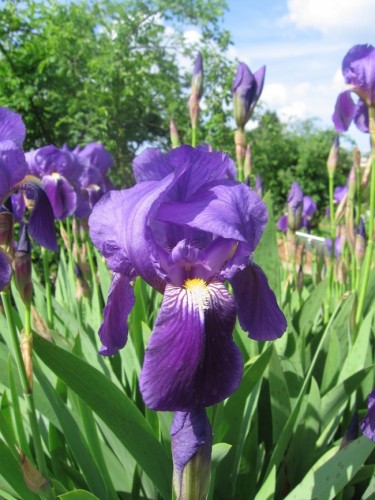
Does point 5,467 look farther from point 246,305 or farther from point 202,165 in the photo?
point 202,165

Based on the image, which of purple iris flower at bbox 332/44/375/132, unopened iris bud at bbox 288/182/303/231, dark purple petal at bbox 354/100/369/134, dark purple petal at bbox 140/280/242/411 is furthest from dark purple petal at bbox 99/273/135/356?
unopened iris bud at bbox 288/182/303/231

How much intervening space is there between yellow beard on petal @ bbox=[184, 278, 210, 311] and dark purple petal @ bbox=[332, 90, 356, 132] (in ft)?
6.44

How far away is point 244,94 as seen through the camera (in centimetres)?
251

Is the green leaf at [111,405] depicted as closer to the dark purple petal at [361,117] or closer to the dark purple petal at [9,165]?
the dark purple petal at [9,165]

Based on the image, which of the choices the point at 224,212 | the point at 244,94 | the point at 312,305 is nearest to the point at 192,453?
the point at 224,212

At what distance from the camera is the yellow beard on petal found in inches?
40.5

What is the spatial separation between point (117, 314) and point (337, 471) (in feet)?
2.58

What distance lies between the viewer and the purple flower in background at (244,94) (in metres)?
2.51

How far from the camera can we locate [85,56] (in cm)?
716

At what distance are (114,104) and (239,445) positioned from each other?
20.3ft

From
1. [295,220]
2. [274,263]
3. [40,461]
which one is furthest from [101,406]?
[295,220]

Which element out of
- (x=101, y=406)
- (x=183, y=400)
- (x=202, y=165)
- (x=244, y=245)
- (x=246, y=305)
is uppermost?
(x=202, y=165)

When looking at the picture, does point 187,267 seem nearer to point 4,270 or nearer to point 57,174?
point 4,270

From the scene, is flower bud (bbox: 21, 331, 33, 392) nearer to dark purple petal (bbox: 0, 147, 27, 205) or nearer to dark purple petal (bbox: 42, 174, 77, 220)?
dark purple petal (bbox: 0, 147, 27, 205)
